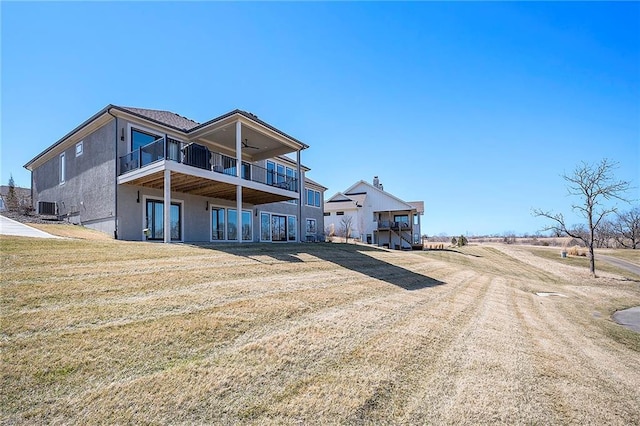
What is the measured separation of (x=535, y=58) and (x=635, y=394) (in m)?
14.6

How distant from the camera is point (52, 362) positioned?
341 centimetres

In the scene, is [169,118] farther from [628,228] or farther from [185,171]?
[628,228]

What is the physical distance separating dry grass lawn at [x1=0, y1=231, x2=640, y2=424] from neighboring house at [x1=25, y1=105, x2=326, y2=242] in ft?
16.7

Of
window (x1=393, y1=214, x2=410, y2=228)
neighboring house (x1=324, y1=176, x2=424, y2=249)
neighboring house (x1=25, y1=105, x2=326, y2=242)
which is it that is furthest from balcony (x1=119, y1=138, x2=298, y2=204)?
window (x1=393, y1=214, x2=410, y2=228)

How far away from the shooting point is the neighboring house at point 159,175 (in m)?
13.0

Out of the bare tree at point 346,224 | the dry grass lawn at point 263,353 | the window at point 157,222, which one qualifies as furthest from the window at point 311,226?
the dry grass lawn at point 263,353

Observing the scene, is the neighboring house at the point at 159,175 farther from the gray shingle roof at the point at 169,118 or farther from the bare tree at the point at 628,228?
the bare tree at the point at 628,228

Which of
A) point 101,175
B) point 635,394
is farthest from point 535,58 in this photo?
point 101,175

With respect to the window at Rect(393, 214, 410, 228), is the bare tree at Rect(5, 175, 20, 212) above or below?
above

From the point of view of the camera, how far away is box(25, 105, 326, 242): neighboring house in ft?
42.7

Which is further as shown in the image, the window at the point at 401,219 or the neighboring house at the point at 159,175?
the window at the point at 401,219

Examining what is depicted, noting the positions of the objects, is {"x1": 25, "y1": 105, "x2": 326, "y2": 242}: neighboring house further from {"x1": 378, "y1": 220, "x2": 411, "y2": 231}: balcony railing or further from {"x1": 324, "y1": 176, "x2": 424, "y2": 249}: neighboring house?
{"x1": 378, "y1": 220, "x2": 411, "y2": 231}: balcony railing

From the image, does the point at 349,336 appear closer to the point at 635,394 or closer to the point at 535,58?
the point at 635,394

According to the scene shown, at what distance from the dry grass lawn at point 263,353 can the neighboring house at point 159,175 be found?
200 inches
